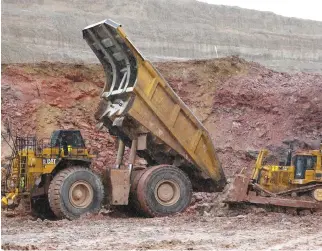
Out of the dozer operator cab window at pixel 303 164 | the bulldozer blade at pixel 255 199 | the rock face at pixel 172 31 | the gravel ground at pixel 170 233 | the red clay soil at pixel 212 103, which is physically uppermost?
the rock face at pixel 172 31

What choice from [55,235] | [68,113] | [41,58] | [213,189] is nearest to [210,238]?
[55,235]

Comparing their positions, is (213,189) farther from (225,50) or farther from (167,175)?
(225,50)

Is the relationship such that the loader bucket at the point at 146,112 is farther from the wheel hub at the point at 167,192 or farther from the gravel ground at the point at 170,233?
the gravel ground at the point at 170,233

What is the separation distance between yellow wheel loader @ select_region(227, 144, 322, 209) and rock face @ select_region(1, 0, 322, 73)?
42.8 ft

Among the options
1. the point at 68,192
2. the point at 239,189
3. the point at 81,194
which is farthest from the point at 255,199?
the point at 68,192

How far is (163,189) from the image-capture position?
1535cm

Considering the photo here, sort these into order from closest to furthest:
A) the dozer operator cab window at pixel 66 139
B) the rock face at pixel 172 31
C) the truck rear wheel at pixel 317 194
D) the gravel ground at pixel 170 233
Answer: the gravel ground at pixel 170 233
the dozer operator cab window at pixel 66 139
the truck rear wheel at pixel 317 194
the rock face at pixel 172 31

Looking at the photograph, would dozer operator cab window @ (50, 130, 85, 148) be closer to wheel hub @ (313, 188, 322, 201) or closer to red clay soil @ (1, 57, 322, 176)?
red clay soil @ (1, 57, 322, 176)

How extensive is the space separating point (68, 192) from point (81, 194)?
1.22 feet

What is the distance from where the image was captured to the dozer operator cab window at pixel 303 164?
1642 cm

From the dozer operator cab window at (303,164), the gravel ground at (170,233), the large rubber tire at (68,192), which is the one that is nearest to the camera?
the gravel ground at (170,233)

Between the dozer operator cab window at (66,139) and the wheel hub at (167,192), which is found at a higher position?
the dozer operator cab window at (66,139)

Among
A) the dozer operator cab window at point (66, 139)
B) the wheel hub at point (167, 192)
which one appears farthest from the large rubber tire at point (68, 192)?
the wheel hub at point (167, 192)

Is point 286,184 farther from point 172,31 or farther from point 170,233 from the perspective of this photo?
point 172,31
